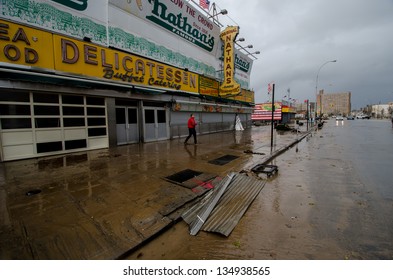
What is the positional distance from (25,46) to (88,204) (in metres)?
7.22

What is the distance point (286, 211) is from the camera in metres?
3.73

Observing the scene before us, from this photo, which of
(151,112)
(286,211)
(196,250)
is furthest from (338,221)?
(151,112)

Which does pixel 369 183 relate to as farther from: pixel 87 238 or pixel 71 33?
pixel 71 33

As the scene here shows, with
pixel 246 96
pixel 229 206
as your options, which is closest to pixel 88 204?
pixel 229 206

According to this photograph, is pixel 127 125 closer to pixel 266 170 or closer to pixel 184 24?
pixel 266 170

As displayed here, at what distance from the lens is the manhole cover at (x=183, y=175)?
527 cm

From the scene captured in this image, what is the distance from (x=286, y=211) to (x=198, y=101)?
13252mm

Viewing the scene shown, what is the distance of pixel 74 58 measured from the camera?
8.23m

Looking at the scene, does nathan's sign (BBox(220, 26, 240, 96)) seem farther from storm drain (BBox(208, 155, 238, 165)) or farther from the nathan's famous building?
storm drain (BBox(208, 155, 238, 165))

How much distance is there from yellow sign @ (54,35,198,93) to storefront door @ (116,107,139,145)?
69.0 inches

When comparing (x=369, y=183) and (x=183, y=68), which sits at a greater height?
(x=183, y=68)

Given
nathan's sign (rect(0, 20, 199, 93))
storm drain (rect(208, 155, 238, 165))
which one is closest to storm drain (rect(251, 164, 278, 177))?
storm drain (rect(208, 155, 238, 165))

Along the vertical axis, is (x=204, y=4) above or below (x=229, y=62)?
above

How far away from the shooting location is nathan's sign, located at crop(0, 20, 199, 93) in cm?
671
